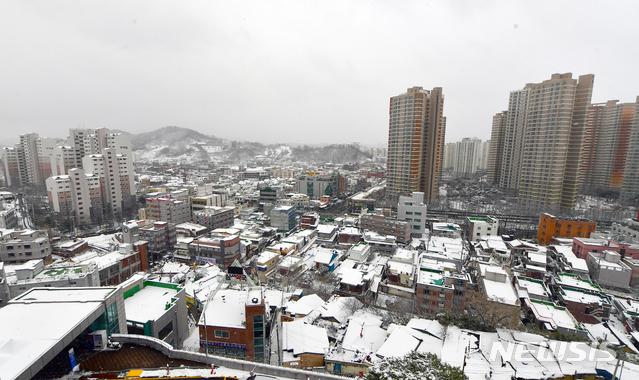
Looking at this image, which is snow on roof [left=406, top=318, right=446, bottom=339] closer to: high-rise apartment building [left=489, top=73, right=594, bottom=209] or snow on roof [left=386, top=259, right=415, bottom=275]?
snow on roof [left=386, top=259, right=415, bottom=275]

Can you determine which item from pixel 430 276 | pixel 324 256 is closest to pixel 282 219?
pixel 324 256

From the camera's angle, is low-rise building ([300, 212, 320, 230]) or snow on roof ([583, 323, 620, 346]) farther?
low-rise building ([300, 212, 320, 230])

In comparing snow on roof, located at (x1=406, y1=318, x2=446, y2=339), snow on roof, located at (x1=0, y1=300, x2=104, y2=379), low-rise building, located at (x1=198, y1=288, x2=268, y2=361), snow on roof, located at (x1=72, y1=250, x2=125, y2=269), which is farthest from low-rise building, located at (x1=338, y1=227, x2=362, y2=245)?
snow on roof, located at (x1=0, y1=300, x2=104, y2=379)

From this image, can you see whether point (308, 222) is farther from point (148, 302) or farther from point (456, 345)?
point (456, 345)

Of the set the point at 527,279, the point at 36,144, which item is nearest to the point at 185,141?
the point at 36,144

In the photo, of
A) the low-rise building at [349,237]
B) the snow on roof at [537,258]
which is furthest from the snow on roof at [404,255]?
the snow on roof at [537,258]

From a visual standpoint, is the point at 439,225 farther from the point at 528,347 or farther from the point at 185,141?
the point at 185,141

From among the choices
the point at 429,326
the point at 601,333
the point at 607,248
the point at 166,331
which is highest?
the point at 607,248
